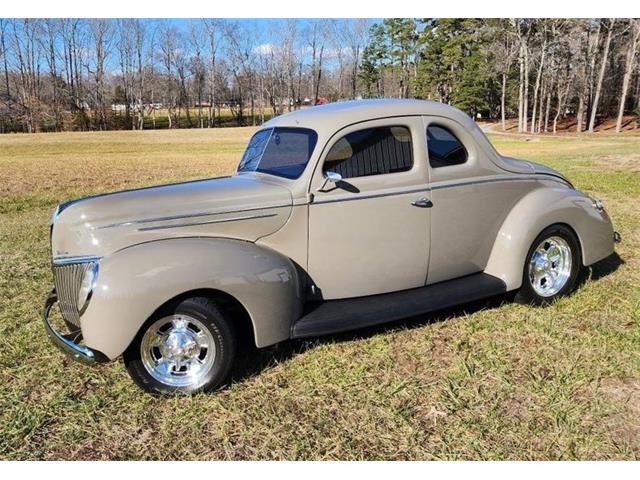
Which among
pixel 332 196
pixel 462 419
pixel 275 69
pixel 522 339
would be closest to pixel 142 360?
pixel 332 196

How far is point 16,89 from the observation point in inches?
1902

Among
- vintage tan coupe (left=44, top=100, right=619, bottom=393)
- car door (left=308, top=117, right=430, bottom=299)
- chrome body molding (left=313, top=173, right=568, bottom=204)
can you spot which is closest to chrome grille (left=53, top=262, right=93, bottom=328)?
vintage tan coupe (left=44, top=100, right=619, bottom=393)

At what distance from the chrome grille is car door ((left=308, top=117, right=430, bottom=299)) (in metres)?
1.61

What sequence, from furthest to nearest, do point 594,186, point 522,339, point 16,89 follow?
1. point 16,89
2. point 594,186
3. point 522,339

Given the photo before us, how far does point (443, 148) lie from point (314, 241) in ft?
4.75

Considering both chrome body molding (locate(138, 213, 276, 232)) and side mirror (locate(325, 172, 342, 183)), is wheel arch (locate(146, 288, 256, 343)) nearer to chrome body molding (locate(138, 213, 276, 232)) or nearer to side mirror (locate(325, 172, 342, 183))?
chrome body molding (locate(138, 213, 276, 232))

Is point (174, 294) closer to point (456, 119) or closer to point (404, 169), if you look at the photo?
point (404, 169)

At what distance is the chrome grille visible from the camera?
11.3ft

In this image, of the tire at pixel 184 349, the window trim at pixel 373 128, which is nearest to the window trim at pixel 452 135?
the window trim at pixel 373 128

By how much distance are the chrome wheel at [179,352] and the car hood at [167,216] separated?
618 millimetres

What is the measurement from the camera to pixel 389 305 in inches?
156

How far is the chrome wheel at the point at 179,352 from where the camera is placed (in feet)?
10.9

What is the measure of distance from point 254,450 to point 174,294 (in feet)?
3.45

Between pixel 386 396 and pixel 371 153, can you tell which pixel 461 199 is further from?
pixel 386 396
